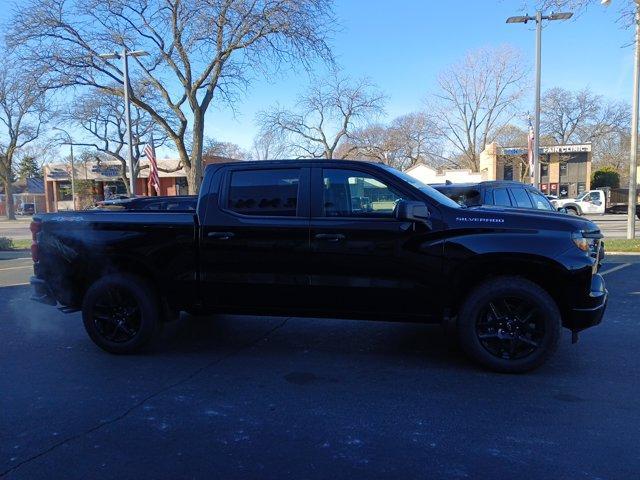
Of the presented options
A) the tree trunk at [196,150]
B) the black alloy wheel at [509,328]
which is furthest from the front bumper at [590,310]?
the tree trunk at [196,150]

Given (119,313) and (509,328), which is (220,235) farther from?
(509,328)

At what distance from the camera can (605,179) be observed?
51.9 m

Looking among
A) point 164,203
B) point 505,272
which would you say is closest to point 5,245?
point 164,203

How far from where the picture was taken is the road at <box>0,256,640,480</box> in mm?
3170

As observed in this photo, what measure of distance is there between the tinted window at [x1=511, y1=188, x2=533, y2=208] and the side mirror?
18.8 ft

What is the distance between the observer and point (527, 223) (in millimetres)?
4480

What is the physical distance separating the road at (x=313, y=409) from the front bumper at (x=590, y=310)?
0.49 metres

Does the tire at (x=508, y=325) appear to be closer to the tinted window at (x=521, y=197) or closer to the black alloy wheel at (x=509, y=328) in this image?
the black alloy wheel at (x=509, y=328)

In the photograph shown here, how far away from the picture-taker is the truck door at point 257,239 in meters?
4.87

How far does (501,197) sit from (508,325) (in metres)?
5.27

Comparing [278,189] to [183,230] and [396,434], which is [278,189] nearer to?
[183,230]

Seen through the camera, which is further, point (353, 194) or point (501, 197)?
point (501, 197)

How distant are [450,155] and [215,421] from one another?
65063 mm

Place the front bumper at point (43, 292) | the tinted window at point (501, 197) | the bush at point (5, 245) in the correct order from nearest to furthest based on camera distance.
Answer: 1. the front bumper at point (43, 292)
2. the tinted window at point (501, 197)
3. the bush at point (5, 245)
